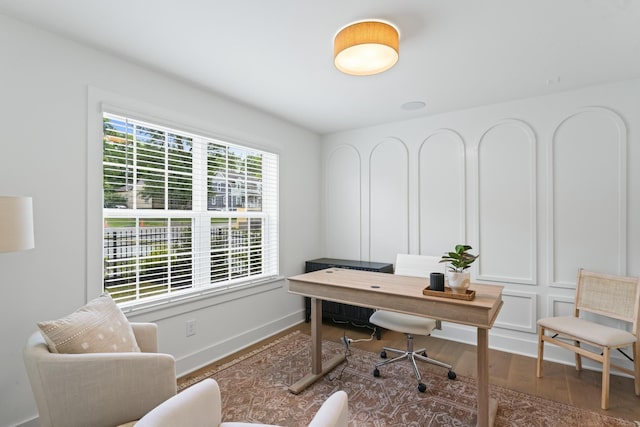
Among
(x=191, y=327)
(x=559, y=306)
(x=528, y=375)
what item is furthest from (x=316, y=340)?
(x=559, y=306)

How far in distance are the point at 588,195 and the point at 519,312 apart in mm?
1277

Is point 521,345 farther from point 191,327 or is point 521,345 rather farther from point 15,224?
point 15,224

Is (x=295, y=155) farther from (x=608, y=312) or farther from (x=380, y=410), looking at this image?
(x=608, y=312)

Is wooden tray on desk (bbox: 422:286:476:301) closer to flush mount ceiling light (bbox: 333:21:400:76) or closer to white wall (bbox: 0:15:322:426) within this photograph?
flush mount ceiling light (bbox: 333:21:400:76)

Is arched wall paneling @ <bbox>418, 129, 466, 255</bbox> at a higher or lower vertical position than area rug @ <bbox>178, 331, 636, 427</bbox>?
higher

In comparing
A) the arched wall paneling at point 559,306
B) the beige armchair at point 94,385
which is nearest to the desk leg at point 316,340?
the beige armchair at point 94,385

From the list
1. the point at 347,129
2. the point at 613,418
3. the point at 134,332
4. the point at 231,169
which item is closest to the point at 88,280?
the point at 134,332

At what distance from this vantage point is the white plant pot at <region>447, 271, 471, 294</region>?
2.00m

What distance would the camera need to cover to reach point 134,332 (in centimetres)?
187

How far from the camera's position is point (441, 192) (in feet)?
11.8

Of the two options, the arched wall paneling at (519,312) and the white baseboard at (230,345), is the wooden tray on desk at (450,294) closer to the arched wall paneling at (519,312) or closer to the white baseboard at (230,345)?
the arched wall paneling at (519,312)

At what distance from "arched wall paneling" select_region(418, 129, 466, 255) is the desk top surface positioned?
116 centimetres

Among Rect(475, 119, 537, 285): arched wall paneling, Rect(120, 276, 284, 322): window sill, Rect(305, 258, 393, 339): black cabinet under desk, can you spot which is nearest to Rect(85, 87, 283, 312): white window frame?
Rect(120, 276, 284, 322): window sill

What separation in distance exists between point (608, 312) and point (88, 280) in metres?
4.03
